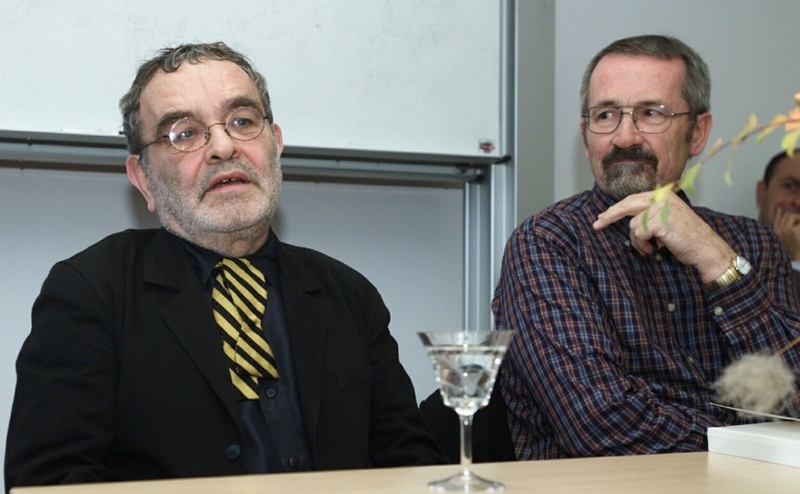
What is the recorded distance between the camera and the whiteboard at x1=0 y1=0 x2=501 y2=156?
2.54 metres

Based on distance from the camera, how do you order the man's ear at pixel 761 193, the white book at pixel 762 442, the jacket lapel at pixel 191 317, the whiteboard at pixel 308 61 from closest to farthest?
the white book at pixel 762 442, the jacket lapel at pixel 191 317, the whiteboard at pixel 308 61, the man's ear at pixel 761 193

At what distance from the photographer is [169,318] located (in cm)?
182

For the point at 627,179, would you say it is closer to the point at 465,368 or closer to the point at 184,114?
the point at 184,114

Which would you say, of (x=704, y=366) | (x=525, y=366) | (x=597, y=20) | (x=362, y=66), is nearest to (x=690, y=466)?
(x=525, y=366)

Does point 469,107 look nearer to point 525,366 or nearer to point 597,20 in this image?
point 597,20

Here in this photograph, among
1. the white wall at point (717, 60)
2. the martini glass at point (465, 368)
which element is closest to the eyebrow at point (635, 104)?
the white wall at point (717, 60)

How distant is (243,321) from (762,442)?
936 mm

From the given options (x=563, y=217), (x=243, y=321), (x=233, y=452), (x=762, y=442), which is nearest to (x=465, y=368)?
(x=762, y=442)

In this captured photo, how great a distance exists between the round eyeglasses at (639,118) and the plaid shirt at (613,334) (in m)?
0.20

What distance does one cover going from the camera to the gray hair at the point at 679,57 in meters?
2.54

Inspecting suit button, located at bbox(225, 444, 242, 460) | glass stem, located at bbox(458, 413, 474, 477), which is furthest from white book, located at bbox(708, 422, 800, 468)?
suit button, located at bbox(225, 444, 242, 460)

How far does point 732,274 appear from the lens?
2.11 meters

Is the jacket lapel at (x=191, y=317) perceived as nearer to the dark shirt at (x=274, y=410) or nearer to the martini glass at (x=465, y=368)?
the dark shirt at (x=274, y=410)

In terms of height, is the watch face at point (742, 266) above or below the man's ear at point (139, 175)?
below
